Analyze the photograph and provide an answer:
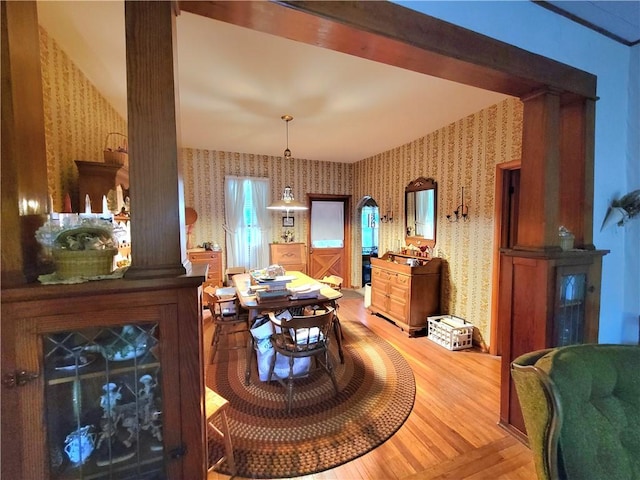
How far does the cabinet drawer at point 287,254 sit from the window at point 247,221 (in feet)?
0.67

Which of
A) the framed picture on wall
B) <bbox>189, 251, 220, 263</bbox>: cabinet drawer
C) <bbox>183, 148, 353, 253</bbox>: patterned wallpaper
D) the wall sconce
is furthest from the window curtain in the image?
the wall sconce

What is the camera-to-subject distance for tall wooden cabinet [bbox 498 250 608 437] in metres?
1.70

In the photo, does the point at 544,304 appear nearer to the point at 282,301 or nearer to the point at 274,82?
the point at 282,301

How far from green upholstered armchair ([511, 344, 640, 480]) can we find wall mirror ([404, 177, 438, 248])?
3026 mm

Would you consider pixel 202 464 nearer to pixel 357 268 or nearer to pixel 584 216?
pixel 584 216

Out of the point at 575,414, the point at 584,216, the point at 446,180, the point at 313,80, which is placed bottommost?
the point at 575,414

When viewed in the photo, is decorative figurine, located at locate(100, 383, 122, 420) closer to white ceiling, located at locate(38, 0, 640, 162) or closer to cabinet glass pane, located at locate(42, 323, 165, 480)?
cabinet glass pane, located at locate(42, 323, 165, 480)

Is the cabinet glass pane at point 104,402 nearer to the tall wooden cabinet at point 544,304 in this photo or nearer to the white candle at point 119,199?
the white candle at point 119,199

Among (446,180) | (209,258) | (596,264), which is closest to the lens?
(596,264)

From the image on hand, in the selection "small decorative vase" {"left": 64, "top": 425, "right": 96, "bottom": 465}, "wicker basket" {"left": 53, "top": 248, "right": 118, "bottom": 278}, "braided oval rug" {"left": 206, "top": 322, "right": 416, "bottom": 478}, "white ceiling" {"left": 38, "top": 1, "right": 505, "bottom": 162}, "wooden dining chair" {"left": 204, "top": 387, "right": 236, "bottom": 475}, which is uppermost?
"white ceiling" {"left": 38, "top": 1, "right": 505, "bottom": 162}

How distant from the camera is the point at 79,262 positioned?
2.96 feet

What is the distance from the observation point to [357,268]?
6156mm

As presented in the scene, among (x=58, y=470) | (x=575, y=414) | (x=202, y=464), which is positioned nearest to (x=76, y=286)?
(x=58, y=470)

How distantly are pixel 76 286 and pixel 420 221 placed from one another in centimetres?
401
